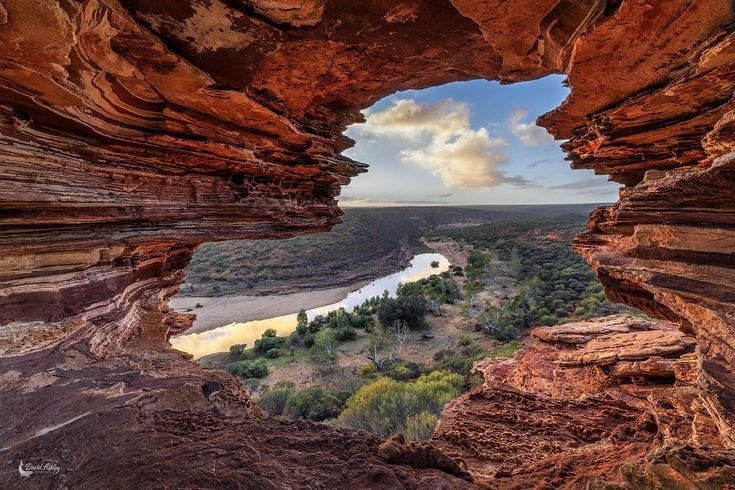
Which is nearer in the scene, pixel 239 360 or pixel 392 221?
pixel 239 360

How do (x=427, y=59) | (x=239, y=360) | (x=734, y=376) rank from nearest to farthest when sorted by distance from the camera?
(x=734, y=376) → (x=427, y=59) → (x=239, y=360)

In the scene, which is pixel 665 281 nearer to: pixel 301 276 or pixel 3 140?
pixel 3 140

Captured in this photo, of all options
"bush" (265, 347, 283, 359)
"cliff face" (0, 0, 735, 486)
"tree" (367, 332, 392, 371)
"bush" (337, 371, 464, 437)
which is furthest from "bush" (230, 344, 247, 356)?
"cliff face" (0, 0, 735, 486)

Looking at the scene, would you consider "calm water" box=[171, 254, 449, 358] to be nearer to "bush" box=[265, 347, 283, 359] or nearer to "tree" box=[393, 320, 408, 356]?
"bush" box=[265, 347, 283, 359]

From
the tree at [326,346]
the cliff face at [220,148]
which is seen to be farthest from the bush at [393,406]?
the tree at [326,346]

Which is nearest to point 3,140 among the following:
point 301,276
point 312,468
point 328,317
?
point 312,468

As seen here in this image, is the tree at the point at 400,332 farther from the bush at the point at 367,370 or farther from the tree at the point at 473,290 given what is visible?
the tree at the point at 473,290
